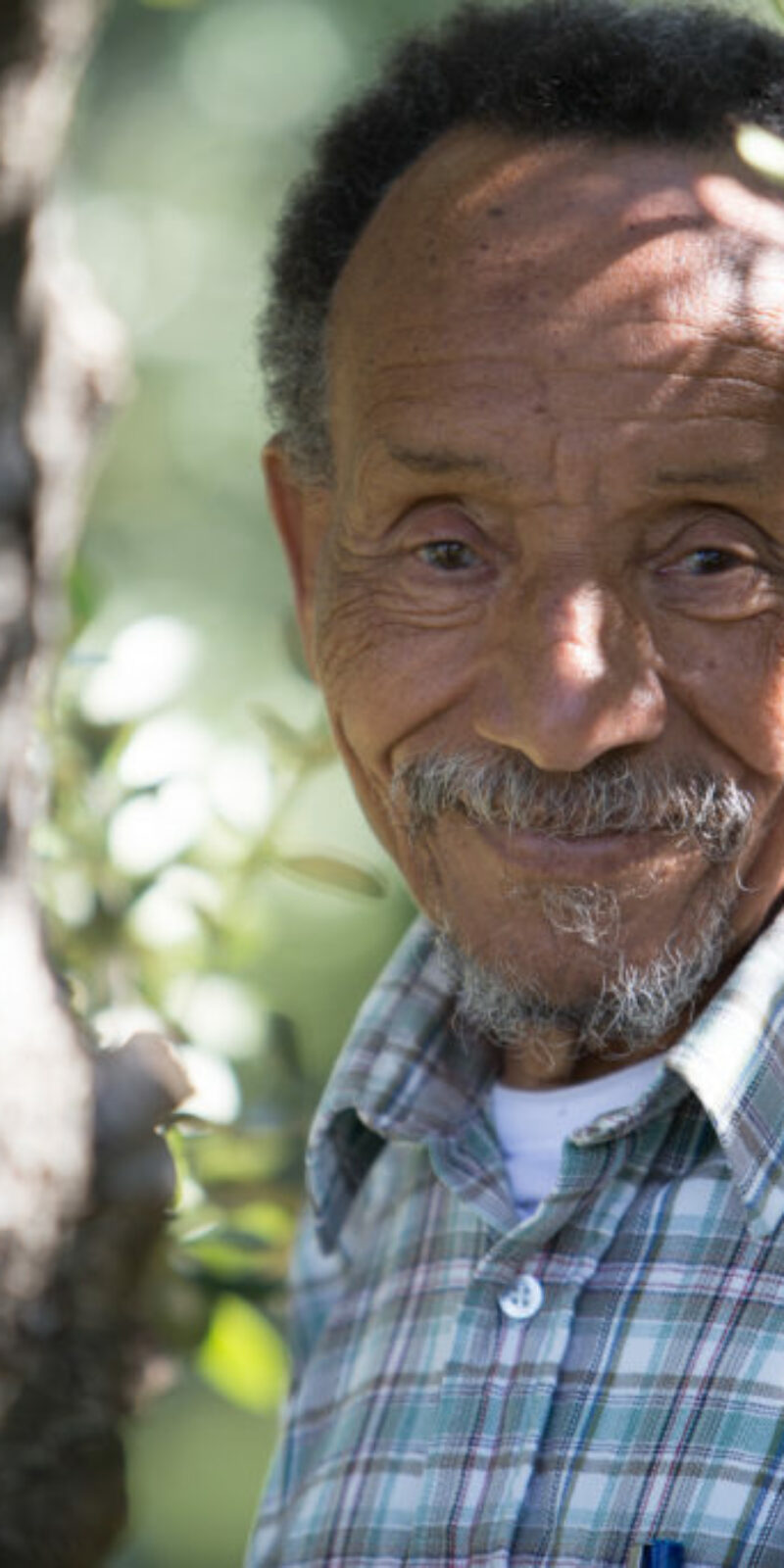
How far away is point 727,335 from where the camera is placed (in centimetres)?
230

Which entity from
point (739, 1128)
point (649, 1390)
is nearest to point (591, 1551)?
point (649, 1390)

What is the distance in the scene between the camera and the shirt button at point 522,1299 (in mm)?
2150

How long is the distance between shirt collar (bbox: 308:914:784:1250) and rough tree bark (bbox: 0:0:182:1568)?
51 cm

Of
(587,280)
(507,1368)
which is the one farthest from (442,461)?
(507,1368)

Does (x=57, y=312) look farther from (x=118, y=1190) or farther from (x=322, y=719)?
(x=322, y=719)

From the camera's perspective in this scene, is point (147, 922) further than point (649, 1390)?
Yes

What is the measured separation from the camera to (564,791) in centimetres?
227

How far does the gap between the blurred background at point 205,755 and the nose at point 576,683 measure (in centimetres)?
53

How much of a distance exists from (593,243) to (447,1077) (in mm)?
Result: 907

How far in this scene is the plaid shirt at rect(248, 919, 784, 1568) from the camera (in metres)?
2.01

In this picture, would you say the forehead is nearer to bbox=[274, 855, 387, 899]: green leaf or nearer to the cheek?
the cheek

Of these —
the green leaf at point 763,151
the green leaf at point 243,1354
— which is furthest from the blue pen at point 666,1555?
the green leaf at point 763,151

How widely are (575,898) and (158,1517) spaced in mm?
3311

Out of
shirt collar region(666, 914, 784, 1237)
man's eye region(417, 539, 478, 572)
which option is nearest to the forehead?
man's eye region(417, 539, 478, 572)
